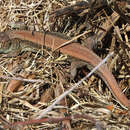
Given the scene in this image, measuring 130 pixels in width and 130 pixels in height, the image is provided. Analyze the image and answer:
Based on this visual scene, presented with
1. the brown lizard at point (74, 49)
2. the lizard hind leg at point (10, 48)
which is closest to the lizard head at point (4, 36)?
the brown lizard at point (74, 49)

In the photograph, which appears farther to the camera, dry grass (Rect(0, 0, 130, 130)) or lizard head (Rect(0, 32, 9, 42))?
lizard head (Rect(0, 32, 9, 42))

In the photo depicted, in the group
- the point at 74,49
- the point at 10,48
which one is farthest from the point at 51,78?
the point at 10,48

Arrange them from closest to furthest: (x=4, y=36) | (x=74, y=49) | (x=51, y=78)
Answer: (x=51, y=78), (x=74, y=49), (x=4, y=36)

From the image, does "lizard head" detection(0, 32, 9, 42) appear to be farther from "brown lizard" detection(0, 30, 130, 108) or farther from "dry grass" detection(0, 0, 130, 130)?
"dry grass" detection(0, 0, 130, 130)

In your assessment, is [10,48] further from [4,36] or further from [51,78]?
[51,78]

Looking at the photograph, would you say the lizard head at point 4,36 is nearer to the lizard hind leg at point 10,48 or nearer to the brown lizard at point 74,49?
the brown lizard at point 74,49

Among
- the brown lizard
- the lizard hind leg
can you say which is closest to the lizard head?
the brown lizard
